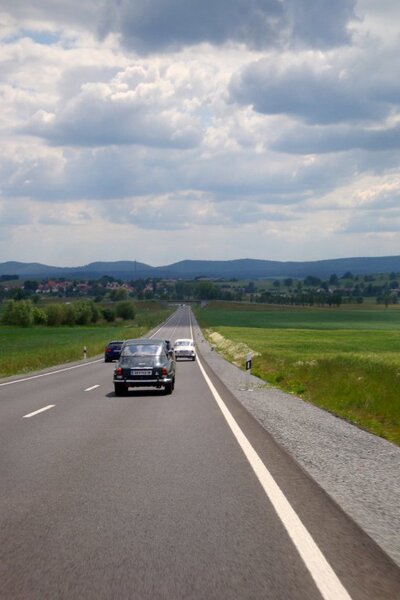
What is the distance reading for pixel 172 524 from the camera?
21.9 feet

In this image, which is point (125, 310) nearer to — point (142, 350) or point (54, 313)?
point (54, 313)

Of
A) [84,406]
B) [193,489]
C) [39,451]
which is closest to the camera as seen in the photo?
[193,489]

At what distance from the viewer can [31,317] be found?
457 feet

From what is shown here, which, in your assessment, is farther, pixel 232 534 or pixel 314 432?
pixel 314 432

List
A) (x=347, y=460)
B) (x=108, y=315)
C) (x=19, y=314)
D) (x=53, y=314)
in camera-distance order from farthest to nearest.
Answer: (x=108, y=315) → (x=53, y=314) → (x=19, y=314) → (x=347, y=460)

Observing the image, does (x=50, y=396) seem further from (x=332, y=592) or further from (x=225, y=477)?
(x=332, y=592)

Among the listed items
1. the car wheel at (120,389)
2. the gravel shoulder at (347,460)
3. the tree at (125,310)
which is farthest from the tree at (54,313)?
the gravel shoulder at (347,460)

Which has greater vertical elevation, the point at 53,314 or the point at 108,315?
the point at 53,314

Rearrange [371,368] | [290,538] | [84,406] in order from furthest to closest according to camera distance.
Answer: [371,368]
[84,406]
[290,538]

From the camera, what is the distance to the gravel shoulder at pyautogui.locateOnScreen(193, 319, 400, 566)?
6.99 meters

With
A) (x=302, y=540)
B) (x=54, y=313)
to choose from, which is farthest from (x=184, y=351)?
(x=54, y=313)

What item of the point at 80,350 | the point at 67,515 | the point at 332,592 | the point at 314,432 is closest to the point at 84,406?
the point at 314,432

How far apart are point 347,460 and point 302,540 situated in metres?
4.31

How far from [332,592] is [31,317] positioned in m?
138
